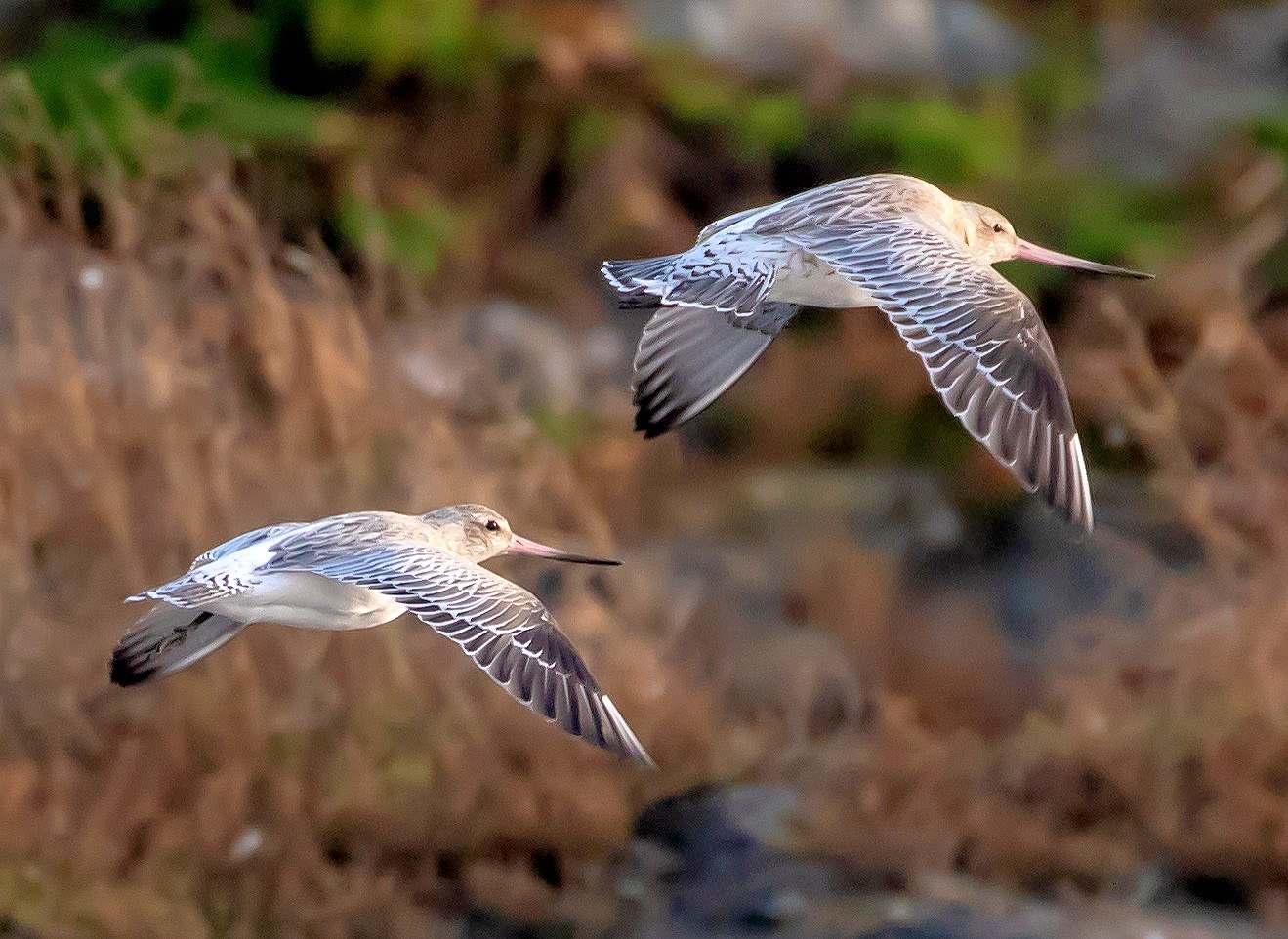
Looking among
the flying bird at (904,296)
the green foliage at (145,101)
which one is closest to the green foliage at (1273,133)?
the green foliage at (145,101)

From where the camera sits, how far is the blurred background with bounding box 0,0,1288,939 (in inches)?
206

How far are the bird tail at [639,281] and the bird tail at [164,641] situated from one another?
2.24 feet

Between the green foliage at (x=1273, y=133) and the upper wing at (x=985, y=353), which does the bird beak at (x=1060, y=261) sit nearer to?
the upper wing at (x=985, y=353)

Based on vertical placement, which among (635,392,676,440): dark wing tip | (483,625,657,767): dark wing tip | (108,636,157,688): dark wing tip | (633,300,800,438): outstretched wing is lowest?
(108,636,157,688): dark wing tip

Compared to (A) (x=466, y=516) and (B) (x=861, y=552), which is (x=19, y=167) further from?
(A) (x=466, y=516)

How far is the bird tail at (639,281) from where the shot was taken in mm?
2816

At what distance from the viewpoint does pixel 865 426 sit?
7367mm

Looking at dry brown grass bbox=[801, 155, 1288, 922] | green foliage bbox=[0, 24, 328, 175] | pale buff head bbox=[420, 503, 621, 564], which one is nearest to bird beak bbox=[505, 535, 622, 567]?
pale buff head bbox=[420, 503, 621, 564]

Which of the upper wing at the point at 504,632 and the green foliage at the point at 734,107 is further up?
the upper wing at the point at 504,632

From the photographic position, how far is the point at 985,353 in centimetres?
277

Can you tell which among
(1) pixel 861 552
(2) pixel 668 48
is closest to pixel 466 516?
(1) pixel 861 552

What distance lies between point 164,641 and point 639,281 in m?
0.82

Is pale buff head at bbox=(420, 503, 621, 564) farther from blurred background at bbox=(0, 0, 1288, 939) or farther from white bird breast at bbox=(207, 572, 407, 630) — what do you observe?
blurred background at bbox=(0, 0, 1288, 939)

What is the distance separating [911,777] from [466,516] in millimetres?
2524
